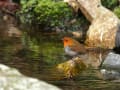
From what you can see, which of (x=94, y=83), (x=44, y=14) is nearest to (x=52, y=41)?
(x=44, y=14)

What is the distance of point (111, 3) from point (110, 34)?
185 inches

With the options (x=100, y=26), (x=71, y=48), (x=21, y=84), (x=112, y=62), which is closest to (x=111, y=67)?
(x=112, y=62)

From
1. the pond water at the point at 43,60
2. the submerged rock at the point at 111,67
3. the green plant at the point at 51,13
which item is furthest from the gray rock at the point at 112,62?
the green plant at the point at 51,13

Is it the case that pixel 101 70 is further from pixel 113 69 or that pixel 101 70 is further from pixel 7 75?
pixel 7 75

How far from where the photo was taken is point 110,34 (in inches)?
630

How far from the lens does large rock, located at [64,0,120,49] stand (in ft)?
51.9

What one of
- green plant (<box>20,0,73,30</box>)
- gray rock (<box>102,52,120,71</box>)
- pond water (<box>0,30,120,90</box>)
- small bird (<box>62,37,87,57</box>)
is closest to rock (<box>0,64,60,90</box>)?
pond water (<box>0,30,120,90</box>)

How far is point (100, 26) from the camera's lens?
54.7 feet

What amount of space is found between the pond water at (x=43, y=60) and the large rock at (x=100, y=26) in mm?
1223

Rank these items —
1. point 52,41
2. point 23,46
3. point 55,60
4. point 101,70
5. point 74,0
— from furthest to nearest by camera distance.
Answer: point 74,0 → point 52,41 → point 23,46 → point 55,60 → point 101,70

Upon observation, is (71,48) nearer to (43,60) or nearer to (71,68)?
(43,60)

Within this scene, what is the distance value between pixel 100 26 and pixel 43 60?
15.8 feet

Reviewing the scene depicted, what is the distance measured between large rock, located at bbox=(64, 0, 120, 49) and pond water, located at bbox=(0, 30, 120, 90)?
1.22 metres

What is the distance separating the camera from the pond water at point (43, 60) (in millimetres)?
9445
